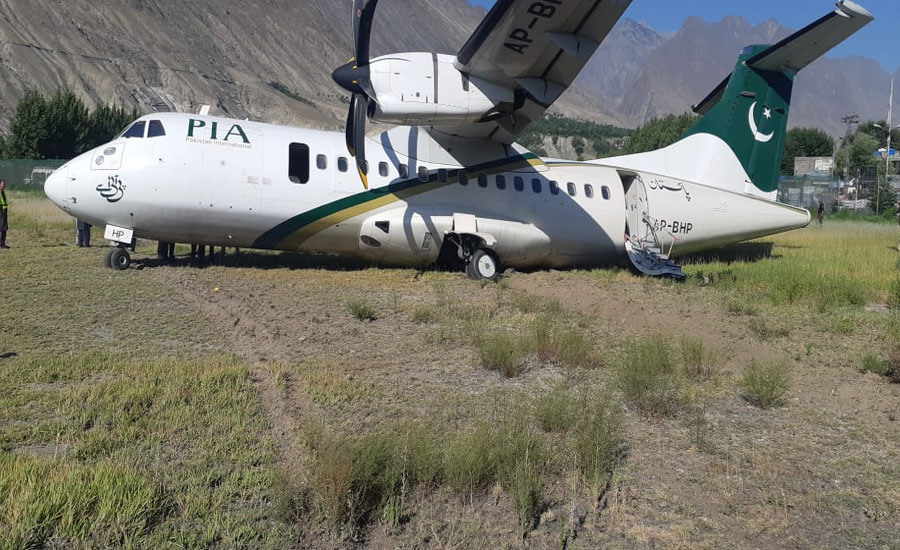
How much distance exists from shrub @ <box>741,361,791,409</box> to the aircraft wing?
666 centimetres

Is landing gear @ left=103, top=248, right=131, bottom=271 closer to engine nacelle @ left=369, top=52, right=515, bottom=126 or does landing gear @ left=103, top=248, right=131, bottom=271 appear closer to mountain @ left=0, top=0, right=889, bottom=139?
engine nacelle @ left=369, top=52, right=515, bottom=126

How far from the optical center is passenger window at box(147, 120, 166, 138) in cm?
1307

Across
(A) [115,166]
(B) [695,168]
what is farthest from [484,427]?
(B) [695,168]

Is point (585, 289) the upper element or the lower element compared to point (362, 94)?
lower

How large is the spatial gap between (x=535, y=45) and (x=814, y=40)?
24.7ft

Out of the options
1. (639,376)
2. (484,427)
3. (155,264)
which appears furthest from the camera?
(155,264)

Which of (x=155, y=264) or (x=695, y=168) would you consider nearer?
(x=155, y=264)

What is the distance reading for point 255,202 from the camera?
1318 centimetres

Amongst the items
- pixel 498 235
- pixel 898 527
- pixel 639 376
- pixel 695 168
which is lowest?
pixel 898 527

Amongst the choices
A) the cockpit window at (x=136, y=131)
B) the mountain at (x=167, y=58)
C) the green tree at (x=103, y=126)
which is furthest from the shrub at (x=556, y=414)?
the mountain at (x=167, y=58)

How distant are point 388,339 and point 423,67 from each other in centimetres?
586

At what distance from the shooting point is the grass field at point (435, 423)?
3.87m

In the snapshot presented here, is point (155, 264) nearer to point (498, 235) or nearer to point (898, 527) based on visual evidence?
point (498, 235)

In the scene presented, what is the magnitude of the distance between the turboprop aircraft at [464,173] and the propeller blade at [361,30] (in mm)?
36
